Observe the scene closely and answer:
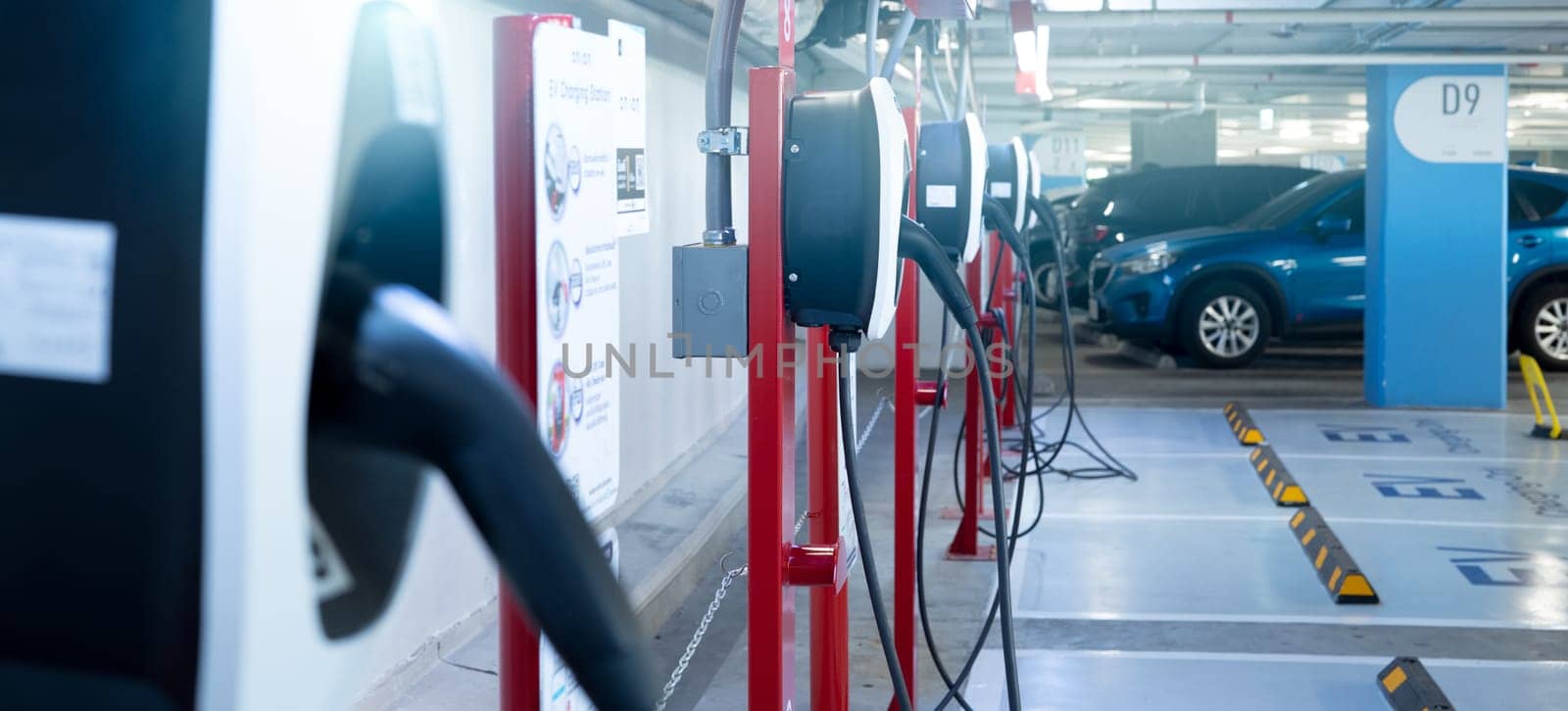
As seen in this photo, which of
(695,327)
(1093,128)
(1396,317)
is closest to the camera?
(695,327)

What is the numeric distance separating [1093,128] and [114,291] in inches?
1066

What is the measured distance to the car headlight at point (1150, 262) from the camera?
452 inches

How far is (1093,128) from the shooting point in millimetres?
26641

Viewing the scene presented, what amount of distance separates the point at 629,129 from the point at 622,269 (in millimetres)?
3697

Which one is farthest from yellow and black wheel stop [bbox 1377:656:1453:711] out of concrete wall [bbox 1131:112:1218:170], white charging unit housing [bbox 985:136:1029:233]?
concrete wall [bbox 1131:112:1218:170]

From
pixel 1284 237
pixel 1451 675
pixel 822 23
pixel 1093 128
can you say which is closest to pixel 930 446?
pixel 822 23

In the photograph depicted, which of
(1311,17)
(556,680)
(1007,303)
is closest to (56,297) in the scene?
(556,680)

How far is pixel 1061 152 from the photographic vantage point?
71.8ft

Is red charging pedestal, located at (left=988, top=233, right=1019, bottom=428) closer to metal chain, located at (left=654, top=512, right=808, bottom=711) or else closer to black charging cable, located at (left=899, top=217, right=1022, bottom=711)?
metal chain, located at (left=654, top=512, right=808, bottom=711)

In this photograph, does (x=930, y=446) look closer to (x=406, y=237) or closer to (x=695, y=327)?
(x=695, y=327)

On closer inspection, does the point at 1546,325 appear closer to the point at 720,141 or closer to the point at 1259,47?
the point at 1259,47

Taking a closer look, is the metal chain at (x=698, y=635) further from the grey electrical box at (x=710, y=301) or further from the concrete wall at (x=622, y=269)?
the grey electrical box at (x=710, y=301)

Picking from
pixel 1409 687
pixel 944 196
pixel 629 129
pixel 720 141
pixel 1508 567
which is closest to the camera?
pixel 720 141

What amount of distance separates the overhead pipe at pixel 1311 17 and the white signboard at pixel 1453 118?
102cm
